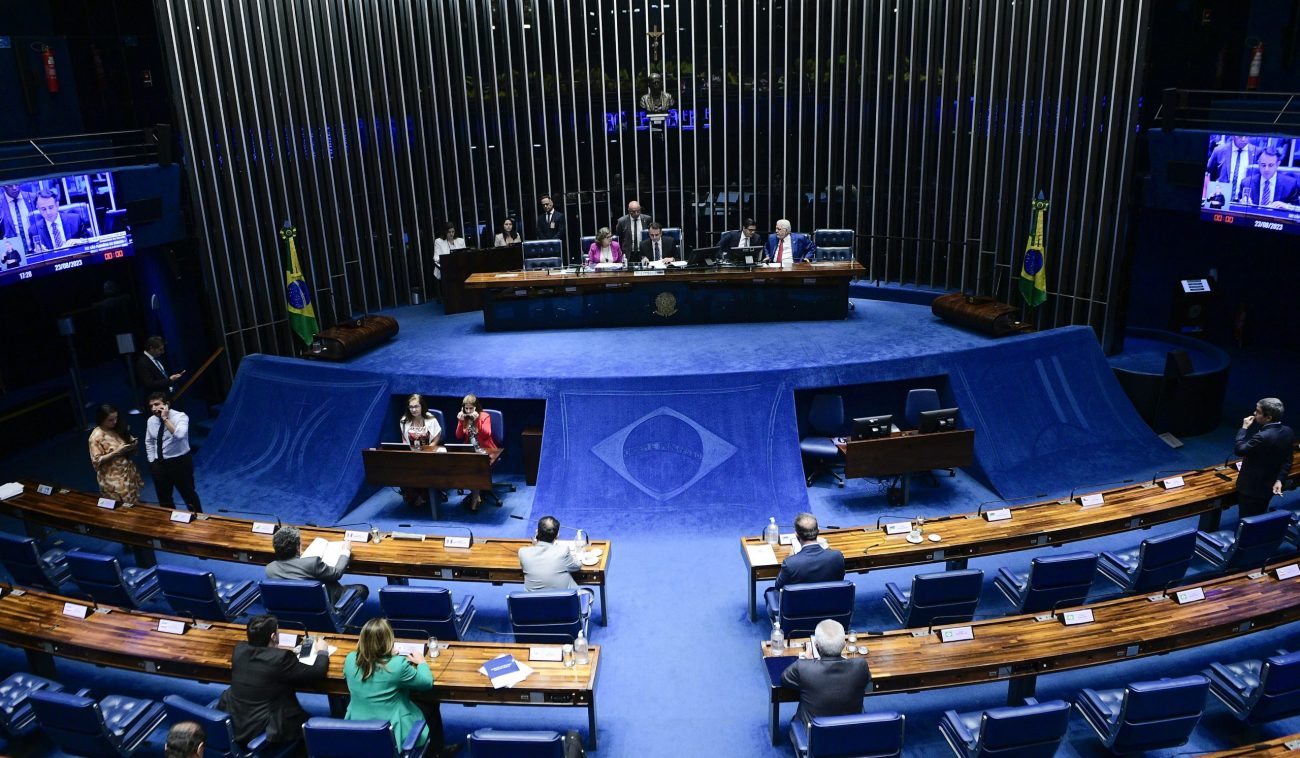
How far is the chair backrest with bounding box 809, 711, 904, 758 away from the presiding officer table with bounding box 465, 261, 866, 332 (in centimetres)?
848

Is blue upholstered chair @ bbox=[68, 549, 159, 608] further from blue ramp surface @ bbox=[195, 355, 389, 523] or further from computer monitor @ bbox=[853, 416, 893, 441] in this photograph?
computer monitor @ bbox=[853, 416, 893, 441]

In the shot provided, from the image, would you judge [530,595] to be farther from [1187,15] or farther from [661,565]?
[1187,15]

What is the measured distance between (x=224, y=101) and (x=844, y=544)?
10405 millimetres

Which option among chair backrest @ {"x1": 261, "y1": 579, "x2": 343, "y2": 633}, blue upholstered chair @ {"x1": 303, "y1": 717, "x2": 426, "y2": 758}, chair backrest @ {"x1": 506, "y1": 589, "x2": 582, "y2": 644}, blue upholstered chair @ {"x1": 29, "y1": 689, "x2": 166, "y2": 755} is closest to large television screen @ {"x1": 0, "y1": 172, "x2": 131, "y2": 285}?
chair backrest @ {"x1": 261, "y1": 579, "x2": 343, "y2": 633}

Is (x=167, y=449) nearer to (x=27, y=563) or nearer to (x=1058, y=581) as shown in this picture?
(x=27, y=563)

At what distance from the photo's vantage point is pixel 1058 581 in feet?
23.1

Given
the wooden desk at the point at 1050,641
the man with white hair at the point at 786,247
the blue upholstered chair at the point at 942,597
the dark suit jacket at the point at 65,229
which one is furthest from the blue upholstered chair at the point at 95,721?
the man with white hair at the point at 786,247

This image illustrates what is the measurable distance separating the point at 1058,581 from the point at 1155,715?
5.21ft

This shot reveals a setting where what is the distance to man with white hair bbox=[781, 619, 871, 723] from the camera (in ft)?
17.7

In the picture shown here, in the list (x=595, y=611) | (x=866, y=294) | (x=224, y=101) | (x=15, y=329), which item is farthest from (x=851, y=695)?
(x=15, y=329)

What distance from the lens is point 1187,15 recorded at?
14.5 meters

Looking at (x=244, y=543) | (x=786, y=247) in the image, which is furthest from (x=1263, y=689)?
(x=786, y=247)

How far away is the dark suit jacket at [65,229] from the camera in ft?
34.7

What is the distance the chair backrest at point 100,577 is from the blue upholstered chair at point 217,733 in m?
2.33
